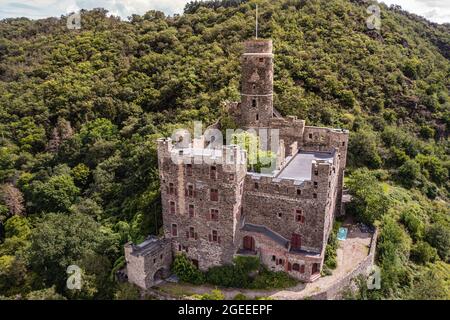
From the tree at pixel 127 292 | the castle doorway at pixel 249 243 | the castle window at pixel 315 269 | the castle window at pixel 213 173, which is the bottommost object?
the tree at pixel 127 292

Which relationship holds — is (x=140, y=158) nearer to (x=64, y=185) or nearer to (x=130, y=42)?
(x=64, y=185)

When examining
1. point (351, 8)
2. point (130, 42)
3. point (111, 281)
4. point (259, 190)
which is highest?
point (351, 8)

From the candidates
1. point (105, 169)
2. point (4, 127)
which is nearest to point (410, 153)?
point (105, 169)

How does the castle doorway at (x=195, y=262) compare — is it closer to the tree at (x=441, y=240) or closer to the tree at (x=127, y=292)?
the tree at (x=127, y=292)

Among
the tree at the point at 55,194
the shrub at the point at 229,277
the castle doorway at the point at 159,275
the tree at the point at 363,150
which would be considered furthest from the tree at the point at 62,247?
the tree at the point at 363,150

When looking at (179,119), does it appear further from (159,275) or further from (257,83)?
(159,275)

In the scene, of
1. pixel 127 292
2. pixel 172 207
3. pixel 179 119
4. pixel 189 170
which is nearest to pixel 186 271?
pixel 127 292

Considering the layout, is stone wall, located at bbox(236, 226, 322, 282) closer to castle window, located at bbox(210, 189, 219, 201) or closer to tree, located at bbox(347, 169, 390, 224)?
castle window, located at bbox(210, 189, 219, 201)
